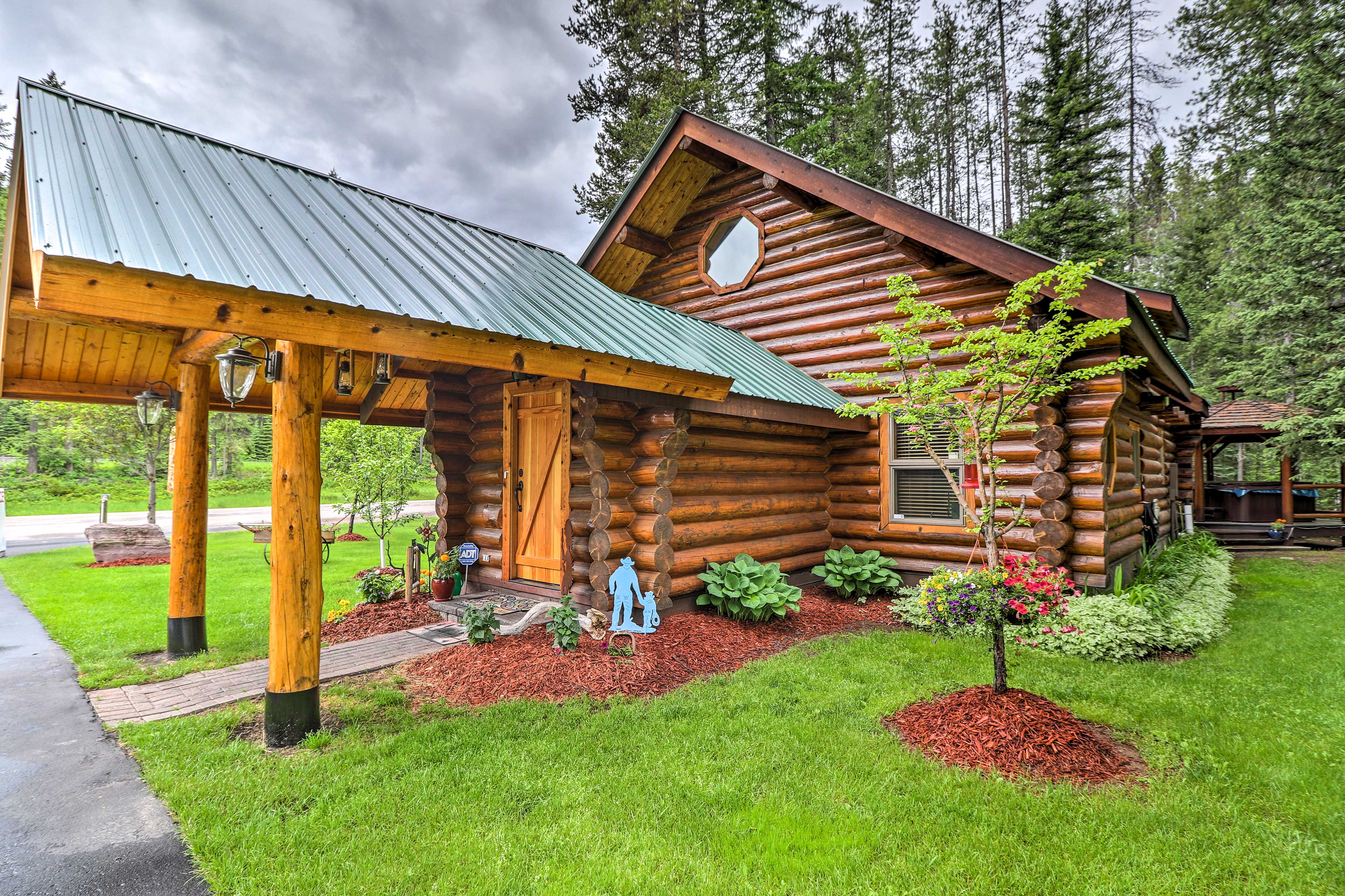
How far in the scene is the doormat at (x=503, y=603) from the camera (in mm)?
7102

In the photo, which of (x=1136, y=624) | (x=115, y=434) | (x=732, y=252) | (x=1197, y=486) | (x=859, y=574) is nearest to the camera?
(x=1136, y=624)

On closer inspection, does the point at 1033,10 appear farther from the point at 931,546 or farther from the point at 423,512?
the point at 423,512

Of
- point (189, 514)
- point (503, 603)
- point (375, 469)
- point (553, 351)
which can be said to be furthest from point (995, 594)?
point (375, 469)

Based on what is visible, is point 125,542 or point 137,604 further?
point 125,542

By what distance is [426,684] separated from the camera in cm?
535

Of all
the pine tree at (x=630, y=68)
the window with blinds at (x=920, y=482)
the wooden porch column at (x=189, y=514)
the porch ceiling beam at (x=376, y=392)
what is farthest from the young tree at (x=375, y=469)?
the pine tree at (x=630, y=68)

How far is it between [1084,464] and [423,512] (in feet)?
76.7

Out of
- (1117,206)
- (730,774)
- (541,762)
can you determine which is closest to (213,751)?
(541,762)

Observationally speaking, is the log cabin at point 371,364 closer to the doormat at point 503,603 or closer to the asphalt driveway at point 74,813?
the doormat at point 503,603

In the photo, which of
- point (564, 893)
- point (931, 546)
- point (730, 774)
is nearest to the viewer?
point (564, 893)

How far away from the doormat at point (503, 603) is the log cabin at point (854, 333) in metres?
1.67

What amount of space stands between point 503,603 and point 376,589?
80.9 inches

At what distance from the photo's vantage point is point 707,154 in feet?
33.6

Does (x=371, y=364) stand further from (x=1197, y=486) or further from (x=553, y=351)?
(x=1197, y=486)
